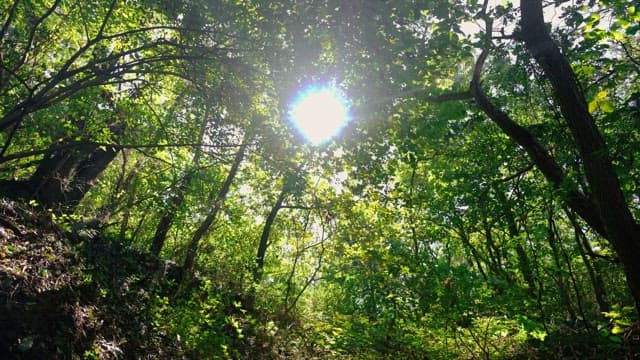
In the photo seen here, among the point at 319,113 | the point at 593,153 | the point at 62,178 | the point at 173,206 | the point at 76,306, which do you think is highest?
the point at 319,113

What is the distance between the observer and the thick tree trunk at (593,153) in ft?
14.1

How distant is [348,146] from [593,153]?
311 centimetres

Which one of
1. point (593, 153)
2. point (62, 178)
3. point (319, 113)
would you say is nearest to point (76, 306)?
point (319, 113)

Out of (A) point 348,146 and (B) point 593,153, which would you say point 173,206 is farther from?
(B) point 593,153

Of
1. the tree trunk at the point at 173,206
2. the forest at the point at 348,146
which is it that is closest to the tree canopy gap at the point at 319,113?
the forest at the point at 348,146

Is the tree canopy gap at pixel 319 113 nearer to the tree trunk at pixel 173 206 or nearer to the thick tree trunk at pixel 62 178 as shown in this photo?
the thick tree trunk at pixel 62 178

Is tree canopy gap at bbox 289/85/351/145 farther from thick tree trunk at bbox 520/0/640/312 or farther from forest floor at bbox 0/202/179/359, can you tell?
forest floor at bbox 0/202/179/359

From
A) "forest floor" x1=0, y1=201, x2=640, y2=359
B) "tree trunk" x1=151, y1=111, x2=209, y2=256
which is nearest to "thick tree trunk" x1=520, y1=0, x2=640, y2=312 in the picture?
"forest floor" x1=0, y1=201, x2=640, y2=359

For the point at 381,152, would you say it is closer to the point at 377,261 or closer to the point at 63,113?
the point at 377,261

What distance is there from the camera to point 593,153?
4.25 metres

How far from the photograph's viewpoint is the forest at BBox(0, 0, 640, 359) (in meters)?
4.74

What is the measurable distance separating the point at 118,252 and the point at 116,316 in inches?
102

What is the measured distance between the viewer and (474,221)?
7.25 meters

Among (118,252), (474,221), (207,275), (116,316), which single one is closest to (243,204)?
(207,275)
